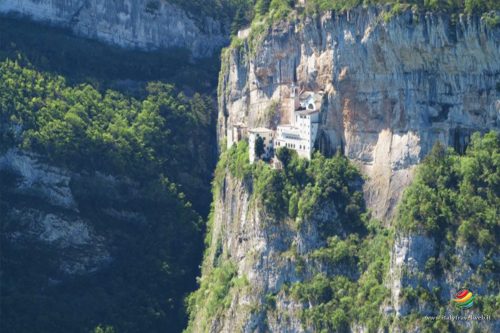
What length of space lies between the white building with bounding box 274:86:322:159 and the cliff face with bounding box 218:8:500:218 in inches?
26.5

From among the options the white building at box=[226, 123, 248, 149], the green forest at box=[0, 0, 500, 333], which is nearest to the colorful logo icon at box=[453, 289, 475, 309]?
the green forest at box=[0, 0, 500, 333]

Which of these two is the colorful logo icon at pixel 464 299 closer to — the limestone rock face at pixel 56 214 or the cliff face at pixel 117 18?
the limestone rock face at pixel 56 214

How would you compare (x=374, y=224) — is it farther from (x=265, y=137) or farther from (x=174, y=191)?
(x=174, y=191)

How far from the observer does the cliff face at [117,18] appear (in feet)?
432

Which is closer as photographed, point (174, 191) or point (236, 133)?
point (236, 133)

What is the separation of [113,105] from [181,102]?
6.12 m

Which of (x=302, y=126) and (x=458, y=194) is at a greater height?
(x=302, y=126)

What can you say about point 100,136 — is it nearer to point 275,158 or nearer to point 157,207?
point 157,207

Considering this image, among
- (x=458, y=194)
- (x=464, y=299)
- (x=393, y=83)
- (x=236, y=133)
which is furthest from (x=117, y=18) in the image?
(x=464, y=299)

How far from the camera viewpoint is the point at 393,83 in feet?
324

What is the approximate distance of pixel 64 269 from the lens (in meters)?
113

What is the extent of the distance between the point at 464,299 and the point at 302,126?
→ 702 inches

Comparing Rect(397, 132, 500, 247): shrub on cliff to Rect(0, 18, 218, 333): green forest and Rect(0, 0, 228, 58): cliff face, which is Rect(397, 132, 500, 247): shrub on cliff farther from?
Rect(0, 0, 228, 58): cliff face

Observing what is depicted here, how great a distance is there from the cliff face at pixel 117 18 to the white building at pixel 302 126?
2887 centimetres
